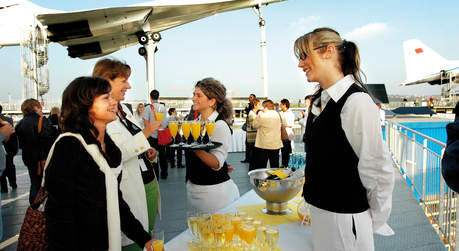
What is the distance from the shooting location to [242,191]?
4766mm

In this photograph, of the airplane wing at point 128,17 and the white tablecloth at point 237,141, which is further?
the airplane wing at point 128,17

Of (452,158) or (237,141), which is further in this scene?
(237,141)

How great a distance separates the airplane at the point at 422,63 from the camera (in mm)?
30922

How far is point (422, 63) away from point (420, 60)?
41 centimetres

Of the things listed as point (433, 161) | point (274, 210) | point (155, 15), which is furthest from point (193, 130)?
point (155, 15)

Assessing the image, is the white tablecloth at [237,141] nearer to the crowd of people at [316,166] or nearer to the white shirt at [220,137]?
the white shirt at [220,137]

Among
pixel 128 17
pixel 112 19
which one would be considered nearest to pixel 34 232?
pixel 128 17

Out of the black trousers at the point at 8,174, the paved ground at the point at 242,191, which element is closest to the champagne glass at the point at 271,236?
the paved ground at the point at 242,191

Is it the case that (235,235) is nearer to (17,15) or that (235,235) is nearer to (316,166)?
(316,166)

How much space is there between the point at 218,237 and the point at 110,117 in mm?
676

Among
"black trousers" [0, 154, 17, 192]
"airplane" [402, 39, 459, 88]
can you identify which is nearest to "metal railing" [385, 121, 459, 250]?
"black trousers" [0, 154, 17, 192]

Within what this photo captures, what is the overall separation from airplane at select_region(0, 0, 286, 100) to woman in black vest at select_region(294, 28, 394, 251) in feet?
33.8

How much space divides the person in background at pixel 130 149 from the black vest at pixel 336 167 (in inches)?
38.9

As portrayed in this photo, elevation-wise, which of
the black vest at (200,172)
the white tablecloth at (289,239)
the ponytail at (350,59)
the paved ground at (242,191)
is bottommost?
the paved ground at (242,191)
